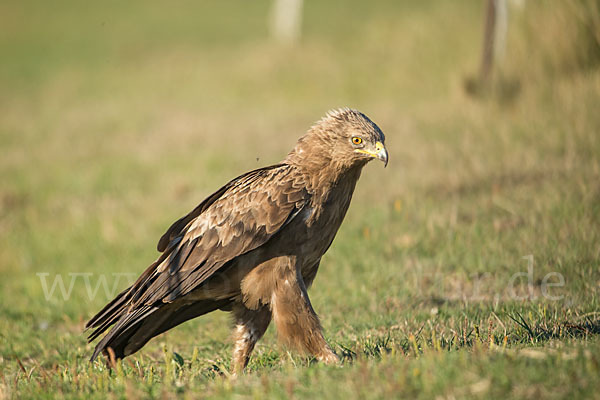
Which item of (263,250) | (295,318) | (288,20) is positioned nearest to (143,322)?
(263,250)

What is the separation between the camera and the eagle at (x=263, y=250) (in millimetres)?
4914

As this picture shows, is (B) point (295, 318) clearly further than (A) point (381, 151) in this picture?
No

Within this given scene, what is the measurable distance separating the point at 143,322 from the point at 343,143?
6.76 feet

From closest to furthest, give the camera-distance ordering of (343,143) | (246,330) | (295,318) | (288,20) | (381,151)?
1. (295,318)
2. (381,151)
3. (343,143)
4. (246,330)
5. (288,20)

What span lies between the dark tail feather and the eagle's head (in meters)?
1.32

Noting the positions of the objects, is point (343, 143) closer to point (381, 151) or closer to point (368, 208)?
point (381, 151)

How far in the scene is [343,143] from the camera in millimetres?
5117

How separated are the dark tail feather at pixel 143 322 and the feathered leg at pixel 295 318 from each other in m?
0.69

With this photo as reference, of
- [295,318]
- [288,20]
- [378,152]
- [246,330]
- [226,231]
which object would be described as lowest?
[246,330]

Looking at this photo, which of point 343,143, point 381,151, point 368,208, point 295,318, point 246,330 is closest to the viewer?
point 295,318

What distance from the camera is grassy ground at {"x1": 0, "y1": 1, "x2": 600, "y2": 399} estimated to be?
13.8ft

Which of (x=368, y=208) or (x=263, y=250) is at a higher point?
(x=263, y=250)

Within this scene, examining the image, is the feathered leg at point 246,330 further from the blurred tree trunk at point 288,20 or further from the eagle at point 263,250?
the blurred tree trunk at point 288,20

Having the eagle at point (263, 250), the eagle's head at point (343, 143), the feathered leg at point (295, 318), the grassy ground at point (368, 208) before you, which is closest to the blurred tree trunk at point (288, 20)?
the grassy ground at point (368, 208)
